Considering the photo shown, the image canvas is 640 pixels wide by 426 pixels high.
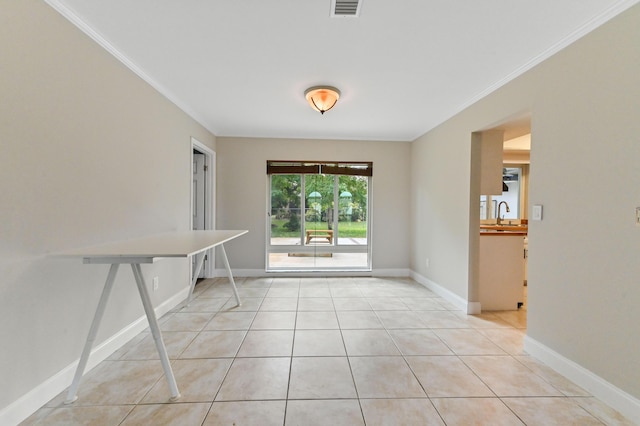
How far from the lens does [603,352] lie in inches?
69.0

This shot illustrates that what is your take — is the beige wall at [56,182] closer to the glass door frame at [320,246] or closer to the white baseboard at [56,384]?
the white baseboard at [56,384]

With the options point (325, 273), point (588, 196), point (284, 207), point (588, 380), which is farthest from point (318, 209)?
point (588, 380)

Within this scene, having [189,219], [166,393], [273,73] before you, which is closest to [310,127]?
[273,73]

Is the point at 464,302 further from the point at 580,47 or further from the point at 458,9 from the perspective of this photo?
the point at 458,9

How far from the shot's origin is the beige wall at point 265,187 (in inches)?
185

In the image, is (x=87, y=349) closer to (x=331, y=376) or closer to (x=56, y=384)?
(x=56, y=384)

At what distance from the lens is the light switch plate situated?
2227 millimetres

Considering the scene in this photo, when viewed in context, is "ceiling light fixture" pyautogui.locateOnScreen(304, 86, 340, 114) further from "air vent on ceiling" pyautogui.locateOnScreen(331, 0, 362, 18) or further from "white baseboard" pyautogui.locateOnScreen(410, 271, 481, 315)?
"white baseboard" pyautogui.locateOnScreen(410, 271, 481, 315)

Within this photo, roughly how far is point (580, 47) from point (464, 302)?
8.34 feet

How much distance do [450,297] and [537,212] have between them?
170 cm

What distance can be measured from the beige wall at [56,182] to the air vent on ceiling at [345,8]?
1.67 m

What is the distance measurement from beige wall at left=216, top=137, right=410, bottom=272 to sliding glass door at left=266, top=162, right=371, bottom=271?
0.20 m

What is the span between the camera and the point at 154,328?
5.53ft

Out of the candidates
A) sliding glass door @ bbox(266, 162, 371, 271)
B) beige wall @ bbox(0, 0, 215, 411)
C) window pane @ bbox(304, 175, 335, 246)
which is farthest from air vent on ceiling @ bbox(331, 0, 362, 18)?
window pane @ bbox(304, 175, 335, 246)
